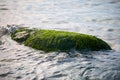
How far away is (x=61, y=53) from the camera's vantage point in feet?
14.5

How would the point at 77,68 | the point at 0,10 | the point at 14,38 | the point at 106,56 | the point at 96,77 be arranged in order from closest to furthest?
1. the point at 96,77
2. the point at 77,68
3. the point at 106,56
4. the point at 14,38
5. the point at 0,10

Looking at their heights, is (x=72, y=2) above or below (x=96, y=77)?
above

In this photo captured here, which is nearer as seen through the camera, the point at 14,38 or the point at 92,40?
the point at 92,40

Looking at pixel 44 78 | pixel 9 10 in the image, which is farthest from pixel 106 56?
pixel 9 10

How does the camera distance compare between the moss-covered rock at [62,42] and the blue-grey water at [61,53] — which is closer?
the blue-grey water at [61,53]

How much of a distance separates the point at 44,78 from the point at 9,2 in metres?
8.54

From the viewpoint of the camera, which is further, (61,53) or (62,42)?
(62,42)

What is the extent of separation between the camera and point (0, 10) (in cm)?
959

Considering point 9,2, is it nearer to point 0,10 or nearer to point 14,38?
point 0,10

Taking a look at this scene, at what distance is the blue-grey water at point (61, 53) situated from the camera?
3.81 m

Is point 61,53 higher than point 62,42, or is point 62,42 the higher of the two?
point 62,42

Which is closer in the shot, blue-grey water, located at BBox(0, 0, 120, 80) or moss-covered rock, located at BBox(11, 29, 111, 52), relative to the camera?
blue-grey water, located at BBox(0, 0, 120, 80)

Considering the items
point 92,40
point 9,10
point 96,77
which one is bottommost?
point 96,77

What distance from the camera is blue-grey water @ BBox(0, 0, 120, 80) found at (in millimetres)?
3812
